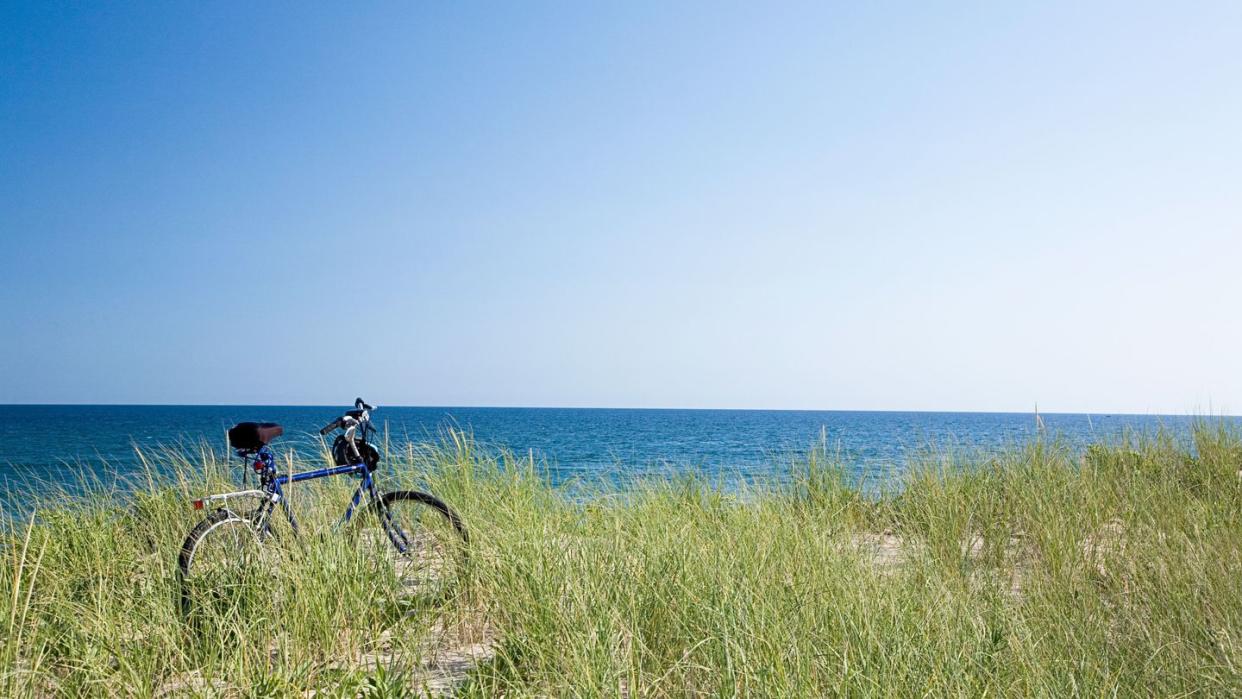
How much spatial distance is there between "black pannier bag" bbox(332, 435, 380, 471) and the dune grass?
0.52 m

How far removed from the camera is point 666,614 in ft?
9.56

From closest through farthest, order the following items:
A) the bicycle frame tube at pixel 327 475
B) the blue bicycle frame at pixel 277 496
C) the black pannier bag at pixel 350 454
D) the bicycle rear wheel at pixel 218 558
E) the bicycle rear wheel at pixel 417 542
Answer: the bicycle rear wheel at pixel 218 558 → the bicycle rear wheel at pixel 417 542 → the blue bicycle frame at pixel 277 496 → the bicycle frame tube at pixel 327 475 → the black pannier bag at pixel 350 454

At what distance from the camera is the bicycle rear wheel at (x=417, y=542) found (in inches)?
139

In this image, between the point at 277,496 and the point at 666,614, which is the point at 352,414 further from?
the point at 666,614

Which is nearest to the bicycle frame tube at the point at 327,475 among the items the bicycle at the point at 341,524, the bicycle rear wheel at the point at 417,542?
the bicycle at the point at 341,524

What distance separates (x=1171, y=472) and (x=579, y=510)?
18.3 feet

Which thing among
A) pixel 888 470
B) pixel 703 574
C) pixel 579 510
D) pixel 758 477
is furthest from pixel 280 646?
pixel 888 470

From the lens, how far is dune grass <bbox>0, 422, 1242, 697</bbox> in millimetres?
2396

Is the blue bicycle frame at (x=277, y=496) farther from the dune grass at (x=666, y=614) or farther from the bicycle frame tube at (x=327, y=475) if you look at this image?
the dune grass at (x=666, y=614)

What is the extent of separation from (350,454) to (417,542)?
0.74m

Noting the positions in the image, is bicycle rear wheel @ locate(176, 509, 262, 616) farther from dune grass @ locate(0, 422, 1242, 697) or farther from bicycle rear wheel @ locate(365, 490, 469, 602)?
bicycle rear wheel @ locate(365, 490, 469, 602)

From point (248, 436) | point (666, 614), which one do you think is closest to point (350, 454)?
point (248, 436)

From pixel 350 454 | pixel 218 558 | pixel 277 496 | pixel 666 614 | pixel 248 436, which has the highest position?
pixel 248 436

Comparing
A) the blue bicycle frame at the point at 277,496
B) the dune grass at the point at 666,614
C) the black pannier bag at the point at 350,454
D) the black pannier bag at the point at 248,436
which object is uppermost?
the black pannier bag at the point at 248,436
